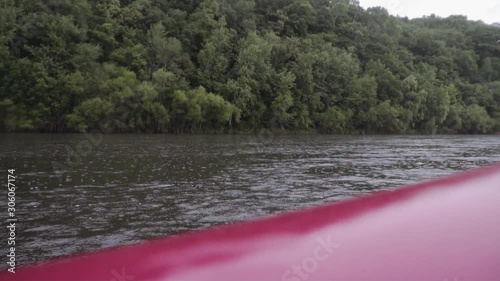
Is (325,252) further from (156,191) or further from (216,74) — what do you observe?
(216,74)

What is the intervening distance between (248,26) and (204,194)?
52.6 metres

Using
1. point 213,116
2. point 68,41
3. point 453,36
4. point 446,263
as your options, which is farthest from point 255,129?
point 453,36

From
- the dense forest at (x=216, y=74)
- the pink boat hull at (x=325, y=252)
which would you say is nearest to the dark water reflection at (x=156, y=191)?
the pink boat hull at (x=325, y=252)

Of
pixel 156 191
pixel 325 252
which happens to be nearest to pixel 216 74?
pixel 156 191

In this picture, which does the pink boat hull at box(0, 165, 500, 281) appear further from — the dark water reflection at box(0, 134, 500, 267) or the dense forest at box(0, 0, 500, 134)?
the dense forest at box(0, 0, 500, 134)

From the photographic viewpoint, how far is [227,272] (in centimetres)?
326

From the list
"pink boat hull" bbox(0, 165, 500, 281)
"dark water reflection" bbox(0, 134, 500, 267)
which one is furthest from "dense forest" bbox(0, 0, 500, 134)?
"pink boat hull" bbox(0, 165, 500, 281)

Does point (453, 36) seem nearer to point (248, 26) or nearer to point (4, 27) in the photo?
point (248, 26)

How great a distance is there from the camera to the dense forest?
103ft

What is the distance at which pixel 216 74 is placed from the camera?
48219 millimetres

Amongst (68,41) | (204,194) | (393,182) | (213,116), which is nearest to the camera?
(204,194)

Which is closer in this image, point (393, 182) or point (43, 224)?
point (43, 224)

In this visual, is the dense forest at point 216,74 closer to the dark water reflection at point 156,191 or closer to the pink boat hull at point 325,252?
the dark water reflection at point 156,191

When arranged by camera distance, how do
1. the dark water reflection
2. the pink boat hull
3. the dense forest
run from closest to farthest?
the pink boat hull, the dark water reflection, the dense forest
